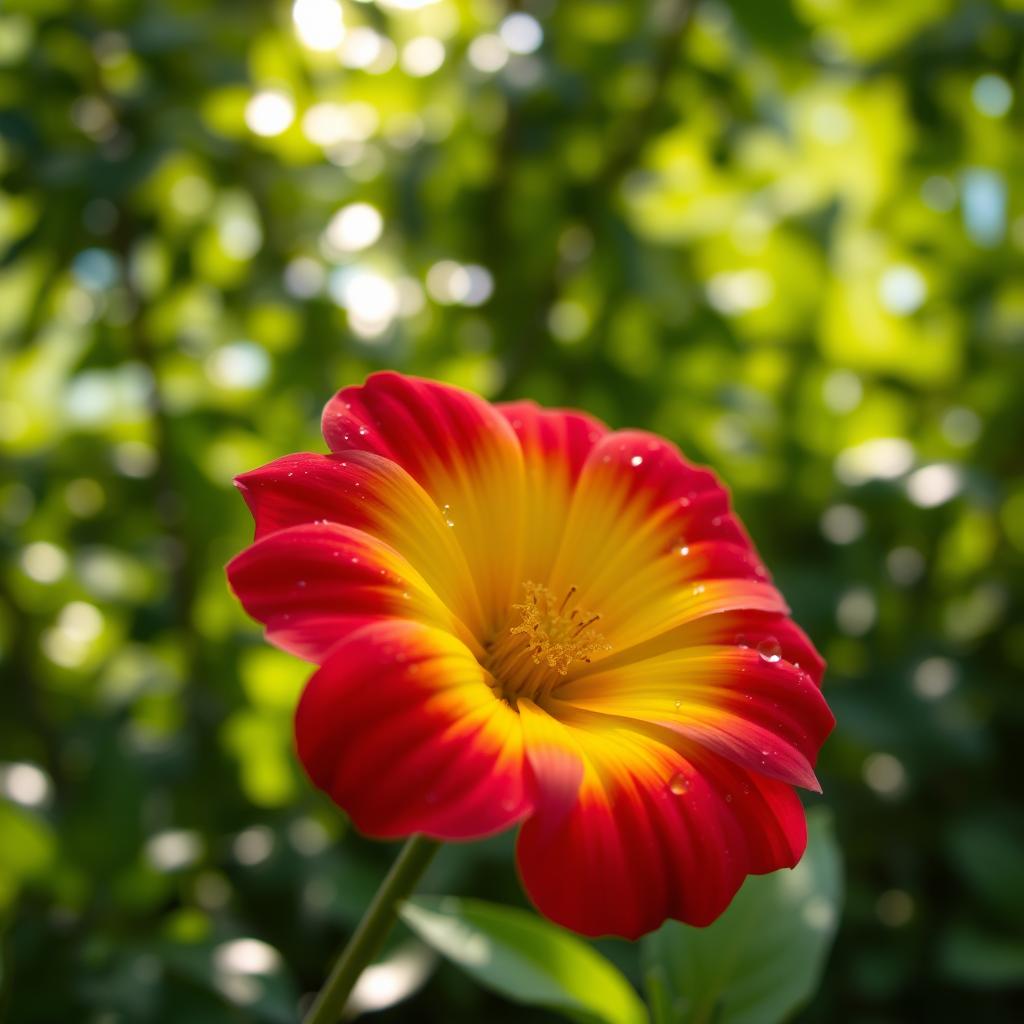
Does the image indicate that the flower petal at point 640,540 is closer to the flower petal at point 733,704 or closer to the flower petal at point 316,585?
the flower petal at point 733,704

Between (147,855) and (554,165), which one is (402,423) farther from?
(554,165)

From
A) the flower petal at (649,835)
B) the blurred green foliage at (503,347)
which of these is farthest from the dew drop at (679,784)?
the blurred green foliage at (503,347)

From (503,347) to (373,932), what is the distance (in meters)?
1.11

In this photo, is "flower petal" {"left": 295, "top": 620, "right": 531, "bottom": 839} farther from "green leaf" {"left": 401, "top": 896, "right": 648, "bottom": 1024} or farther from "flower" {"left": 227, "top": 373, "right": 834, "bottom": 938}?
"green leaf" {"left": 401, "top": 896, "right": 648, "bottom": 1024}

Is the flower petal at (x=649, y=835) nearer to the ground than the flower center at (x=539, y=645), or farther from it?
nearer to the ground

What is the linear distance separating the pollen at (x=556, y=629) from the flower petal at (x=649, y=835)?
3.4 inches

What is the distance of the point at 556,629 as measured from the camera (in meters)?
0.69

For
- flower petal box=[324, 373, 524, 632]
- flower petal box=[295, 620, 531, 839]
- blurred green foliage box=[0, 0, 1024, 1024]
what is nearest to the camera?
flower petal box=[295, 620, 531, 839]

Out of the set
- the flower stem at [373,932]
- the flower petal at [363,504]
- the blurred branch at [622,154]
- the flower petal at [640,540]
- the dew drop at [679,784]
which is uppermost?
the blurred branch at [622,154]

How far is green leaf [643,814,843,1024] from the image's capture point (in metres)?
0.65

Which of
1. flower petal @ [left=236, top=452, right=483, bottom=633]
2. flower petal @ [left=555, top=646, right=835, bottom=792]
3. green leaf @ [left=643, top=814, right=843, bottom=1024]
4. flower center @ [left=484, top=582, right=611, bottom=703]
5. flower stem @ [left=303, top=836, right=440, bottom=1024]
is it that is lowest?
green leaf @ [left=643, top=814, right=843, bottom=1024]

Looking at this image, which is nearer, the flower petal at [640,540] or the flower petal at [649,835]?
the flower petal at [649,835]

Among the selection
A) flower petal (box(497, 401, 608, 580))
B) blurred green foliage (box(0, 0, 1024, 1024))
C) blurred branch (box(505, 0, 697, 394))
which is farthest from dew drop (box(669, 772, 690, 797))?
blurred branch (box(505, 0, 697, 394))

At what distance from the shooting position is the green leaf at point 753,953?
65 cm
